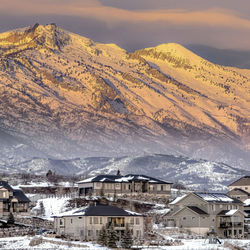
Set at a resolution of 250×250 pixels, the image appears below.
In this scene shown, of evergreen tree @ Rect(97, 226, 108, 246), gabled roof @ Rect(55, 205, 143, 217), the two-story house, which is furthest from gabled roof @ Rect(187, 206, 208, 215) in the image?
evergreen tree @ Rect(97, 226, 108, 246)

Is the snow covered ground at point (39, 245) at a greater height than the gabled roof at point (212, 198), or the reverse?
the gabled roof at point (212, 198)

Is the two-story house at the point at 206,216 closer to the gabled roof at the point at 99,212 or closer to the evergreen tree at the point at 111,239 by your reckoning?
the gabled roof at the point at 99,212

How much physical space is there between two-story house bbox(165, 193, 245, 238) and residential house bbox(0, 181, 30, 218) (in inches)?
1200

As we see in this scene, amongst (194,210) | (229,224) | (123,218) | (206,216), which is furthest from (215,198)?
(123,218)

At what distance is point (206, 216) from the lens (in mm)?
159875

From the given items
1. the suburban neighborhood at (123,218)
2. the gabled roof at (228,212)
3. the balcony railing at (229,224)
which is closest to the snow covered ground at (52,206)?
the suburban neighborhood at (123,218)

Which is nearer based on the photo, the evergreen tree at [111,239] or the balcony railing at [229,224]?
the evergreen tree at [111,239]

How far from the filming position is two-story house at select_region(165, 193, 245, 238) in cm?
15888

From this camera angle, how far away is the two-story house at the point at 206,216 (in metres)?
159

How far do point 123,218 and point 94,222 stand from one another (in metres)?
6.22

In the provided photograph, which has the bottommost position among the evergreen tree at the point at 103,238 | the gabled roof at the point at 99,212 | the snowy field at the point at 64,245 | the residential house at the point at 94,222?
the snowy field at the point at 64,245

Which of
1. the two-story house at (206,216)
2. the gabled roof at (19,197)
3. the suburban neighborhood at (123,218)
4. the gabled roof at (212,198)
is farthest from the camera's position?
the gabled roof at (19,197)

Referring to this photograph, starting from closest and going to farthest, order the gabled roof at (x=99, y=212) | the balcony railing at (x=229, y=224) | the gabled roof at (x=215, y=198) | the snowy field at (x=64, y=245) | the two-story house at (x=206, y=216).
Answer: the snowy field at (x=64, y=245) → the gabled roof at (x=99, y=212) → the two-story house at (x=206, y=216) → the balcony railing at (x=229, y=224) → the gabled roof at (x=215, y=198)

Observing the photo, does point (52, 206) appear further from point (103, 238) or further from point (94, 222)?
point (103, 238)
